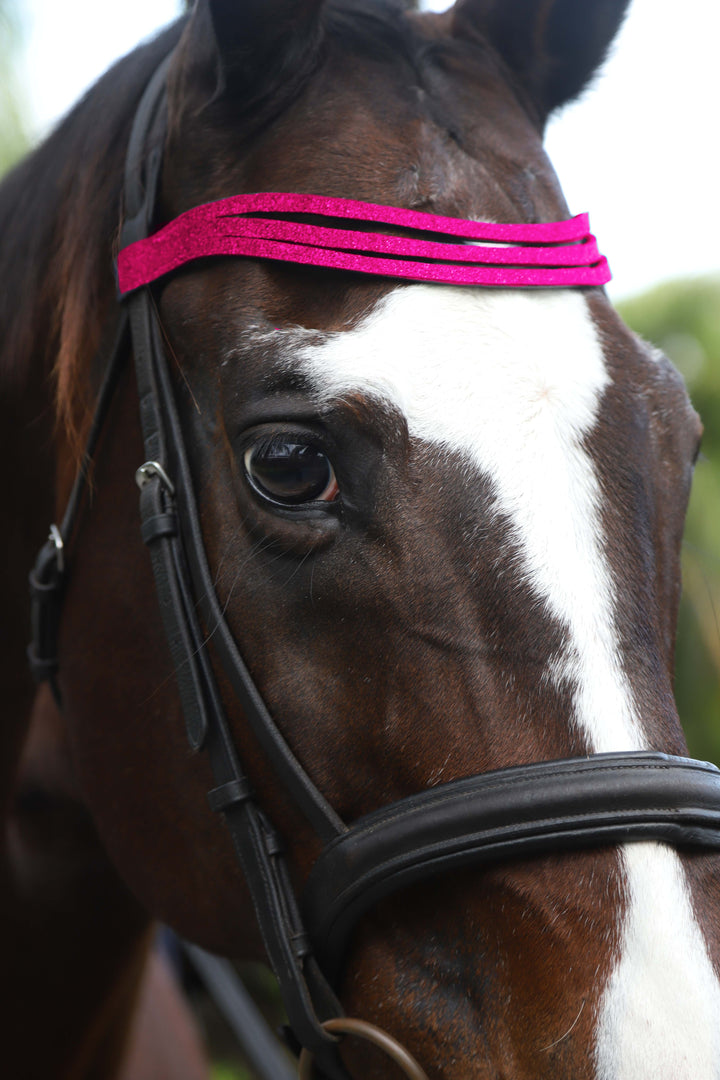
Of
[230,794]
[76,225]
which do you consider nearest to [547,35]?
[76,225]

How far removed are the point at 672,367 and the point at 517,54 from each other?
1.77ft

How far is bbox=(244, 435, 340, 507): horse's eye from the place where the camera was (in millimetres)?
938

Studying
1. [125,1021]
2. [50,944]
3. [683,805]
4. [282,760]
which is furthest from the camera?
[125,1021]

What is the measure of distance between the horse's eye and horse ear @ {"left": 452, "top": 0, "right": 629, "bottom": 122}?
712mm

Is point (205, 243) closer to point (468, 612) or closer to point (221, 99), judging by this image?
point (221, 99)

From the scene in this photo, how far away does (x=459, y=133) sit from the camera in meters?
1.08

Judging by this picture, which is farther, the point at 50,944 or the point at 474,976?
the point at 50,944

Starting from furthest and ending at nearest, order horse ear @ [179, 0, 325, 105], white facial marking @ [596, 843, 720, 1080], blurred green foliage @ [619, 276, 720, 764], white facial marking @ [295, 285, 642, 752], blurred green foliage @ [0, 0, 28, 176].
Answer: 1. blurred green foliage @ [0, 0, 28, 176]
2. blurred green foliage @ [619, 276, 720, 764]
3. horse ear @ [179, 0, 325, 105]
4. white facial marking @ [295, 285, 642, 752]
5. white facial marking @ [596, 843, 720, 1080]

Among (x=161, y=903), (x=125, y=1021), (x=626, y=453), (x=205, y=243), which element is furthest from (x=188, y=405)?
(x=125, y=1021)

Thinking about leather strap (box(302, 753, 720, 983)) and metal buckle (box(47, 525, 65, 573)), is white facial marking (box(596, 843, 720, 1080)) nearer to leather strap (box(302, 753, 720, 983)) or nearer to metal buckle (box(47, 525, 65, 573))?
leather strap (box(302, 753, 720, 983))

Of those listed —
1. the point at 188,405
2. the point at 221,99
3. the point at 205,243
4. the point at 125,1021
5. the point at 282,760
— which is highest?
the point at 221,99

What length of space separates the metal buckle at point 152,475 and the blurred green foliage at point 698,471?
2182 millimetres

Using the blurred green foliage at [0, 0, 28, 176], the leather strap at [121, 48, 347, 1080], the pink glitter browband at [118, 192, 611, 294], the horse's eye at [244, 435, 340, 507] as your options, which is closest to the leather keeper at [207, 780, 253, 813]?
the leather strap at [121, 48, 347, 1080]

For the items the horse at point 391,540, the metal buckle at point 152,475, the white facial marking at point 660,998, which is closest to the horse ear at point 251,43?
the horse at point 391,540
